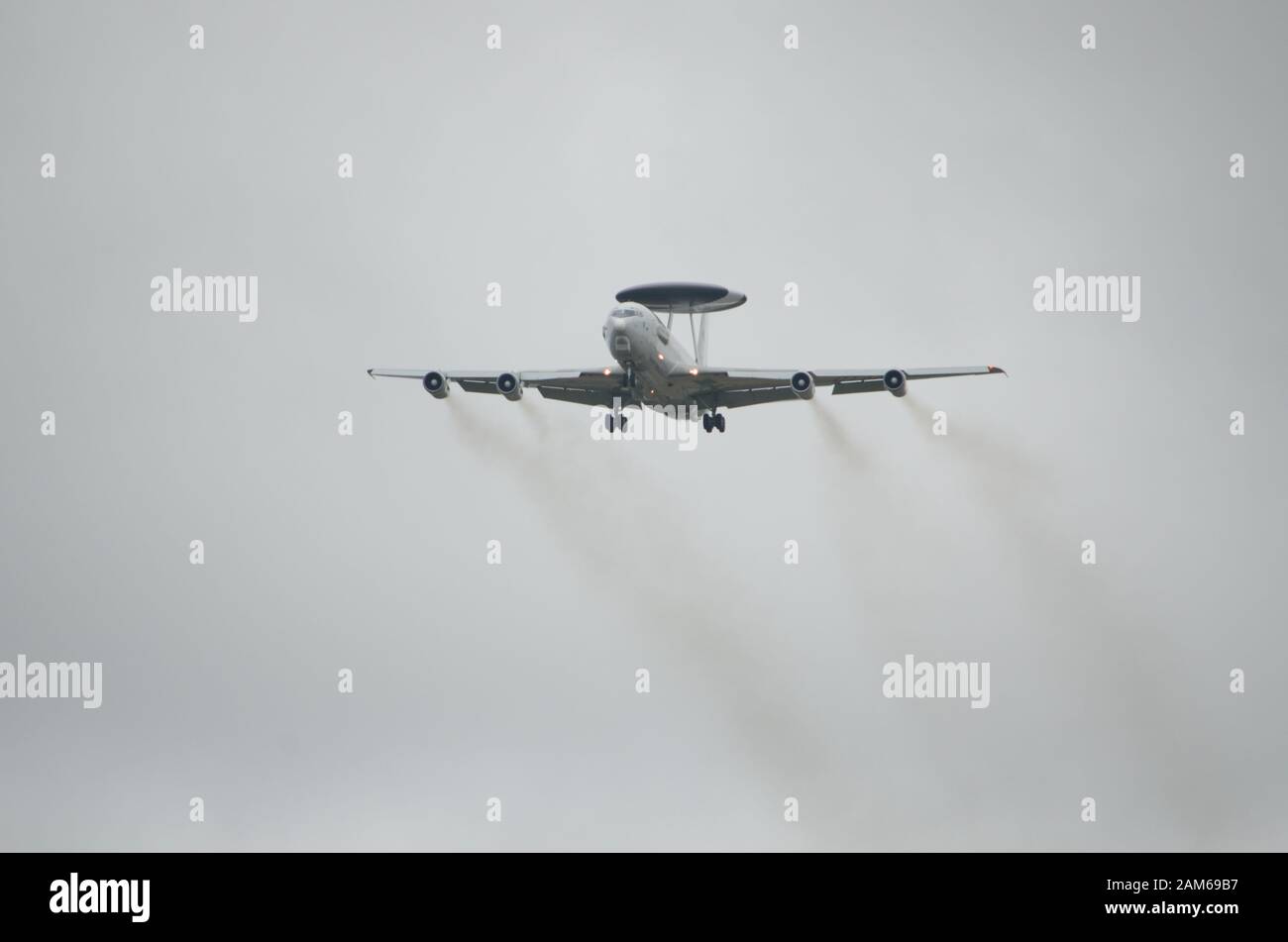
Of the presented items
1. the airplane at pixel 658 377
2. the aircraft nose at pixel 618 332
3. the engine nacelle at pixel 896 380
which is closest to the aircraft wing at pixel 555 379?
the airplane at pixel 658 377

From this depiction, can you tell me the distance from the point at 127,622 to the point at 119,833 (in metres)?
25.1

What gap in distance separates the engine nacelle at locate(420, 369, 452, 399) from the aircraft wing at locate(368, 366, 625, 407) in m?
0.52

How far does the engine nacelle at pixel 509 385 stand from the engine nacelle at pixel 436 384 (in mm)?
2313

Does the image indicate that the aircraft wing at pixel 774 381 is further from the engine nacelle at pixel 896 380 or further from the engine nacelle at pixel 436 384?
the engine nacelle at pixel 436 384

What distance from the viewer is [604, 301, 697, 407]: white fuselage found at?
212ft

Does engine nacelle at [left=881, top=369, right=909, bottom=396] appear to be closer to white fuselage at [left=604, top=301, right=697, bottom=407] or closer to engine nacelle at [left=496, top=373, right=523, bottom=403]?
white fuselage at [left=604, top=301, right=697, bottom=407]

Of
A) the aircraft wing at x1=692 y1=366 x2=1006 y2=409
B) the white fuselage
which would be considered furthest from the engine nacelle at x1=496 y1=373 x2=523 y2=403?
the aircraft wing at x1=692 y1=366 x2=1006 y2=409

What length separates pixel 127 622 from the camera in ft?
433

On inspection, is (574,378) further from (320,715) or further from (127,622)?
(127,622)

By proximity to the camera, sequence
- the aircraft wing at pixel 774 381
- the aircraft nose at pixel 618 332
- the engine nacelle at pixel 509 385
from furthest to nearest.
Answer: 1. the engine nacelle at pixel 509 385
2. the aircraft wing at pixel 774 381
3. the aircraft nose at pixel 618 332

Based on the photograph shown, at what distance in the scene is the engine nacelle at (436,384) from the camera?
67.0 m

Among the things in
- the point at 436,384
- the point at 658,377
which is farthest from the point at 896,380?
the point at 436,384
